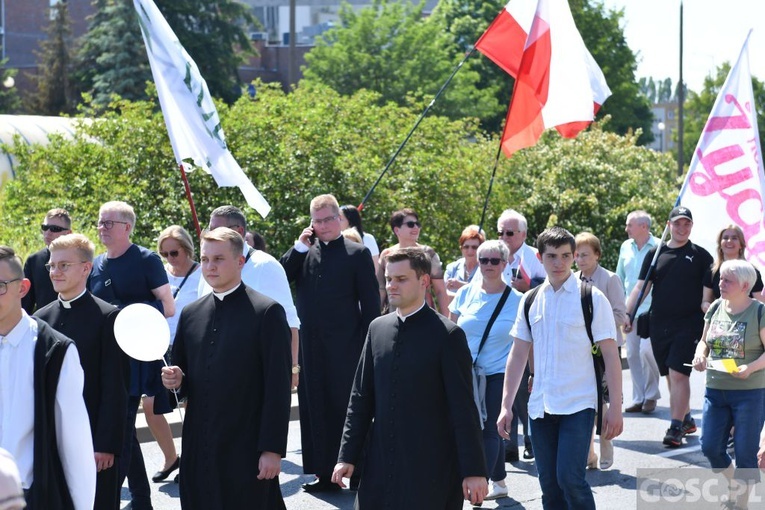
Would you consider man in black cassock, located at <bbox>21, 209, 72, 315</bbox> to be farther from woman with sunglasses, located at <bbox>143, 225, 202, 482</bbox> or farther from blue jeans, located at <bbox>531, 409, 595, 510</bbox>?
blue jeans, located at <bbox>531, 409, 595, 510</bbox>

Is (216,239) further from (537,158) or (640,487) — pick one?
(537,158)

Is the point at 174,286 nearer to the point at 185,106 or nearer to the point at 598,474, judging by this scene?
the point at 185,106

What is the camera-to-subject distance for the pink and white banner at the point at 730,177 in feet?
33.5

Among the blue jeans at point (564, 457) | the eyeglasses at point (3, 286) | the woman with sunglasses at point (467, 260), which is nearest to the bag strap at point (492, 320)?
the blue jeans at point (564, 457)

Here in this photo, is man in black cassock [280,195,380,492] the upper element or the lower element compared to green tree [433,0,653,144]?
lower

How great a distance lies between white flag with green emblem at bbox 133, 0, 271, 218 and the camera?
31.1 ft

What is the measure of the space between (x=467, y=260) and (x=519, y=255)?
1.83ft

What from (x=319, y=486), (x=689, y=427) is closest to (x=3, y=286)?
(x=319, y=486)

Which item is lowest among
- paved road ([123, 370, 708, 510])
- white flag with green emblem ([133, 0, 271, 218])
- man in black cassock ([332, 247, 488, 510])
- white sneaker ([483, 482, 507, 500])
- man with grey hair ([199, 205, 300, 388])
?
paved road ([123, 370, 708, 510])

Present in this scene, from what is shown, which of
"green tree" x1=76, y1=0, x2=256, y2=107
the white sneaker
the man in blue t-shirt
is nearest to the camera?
the man in blue t-shirt

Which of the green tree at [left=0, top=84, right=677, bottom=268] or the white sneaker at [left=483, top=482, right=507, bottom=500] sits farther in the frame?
the green tree at [left=0, top=84, right=677, bottom=268]

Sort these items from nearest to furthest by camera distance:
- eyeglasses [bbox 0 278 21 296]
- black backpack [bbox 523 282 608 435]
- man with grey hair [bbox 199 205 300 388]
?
eyeglasses [bbox 0 278 21 296]
black backpack [bbox 523 282 608 435]
man with grey hair [bbox 199 205 300 388]

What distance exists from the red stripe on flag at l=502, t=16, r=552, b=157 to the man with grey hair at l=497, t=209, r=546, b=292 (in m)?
1.34

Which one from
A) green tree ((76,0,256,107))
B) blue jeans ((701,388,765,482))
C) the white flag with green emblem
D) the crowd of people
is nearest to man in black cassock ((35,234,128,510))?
the crowd of people
